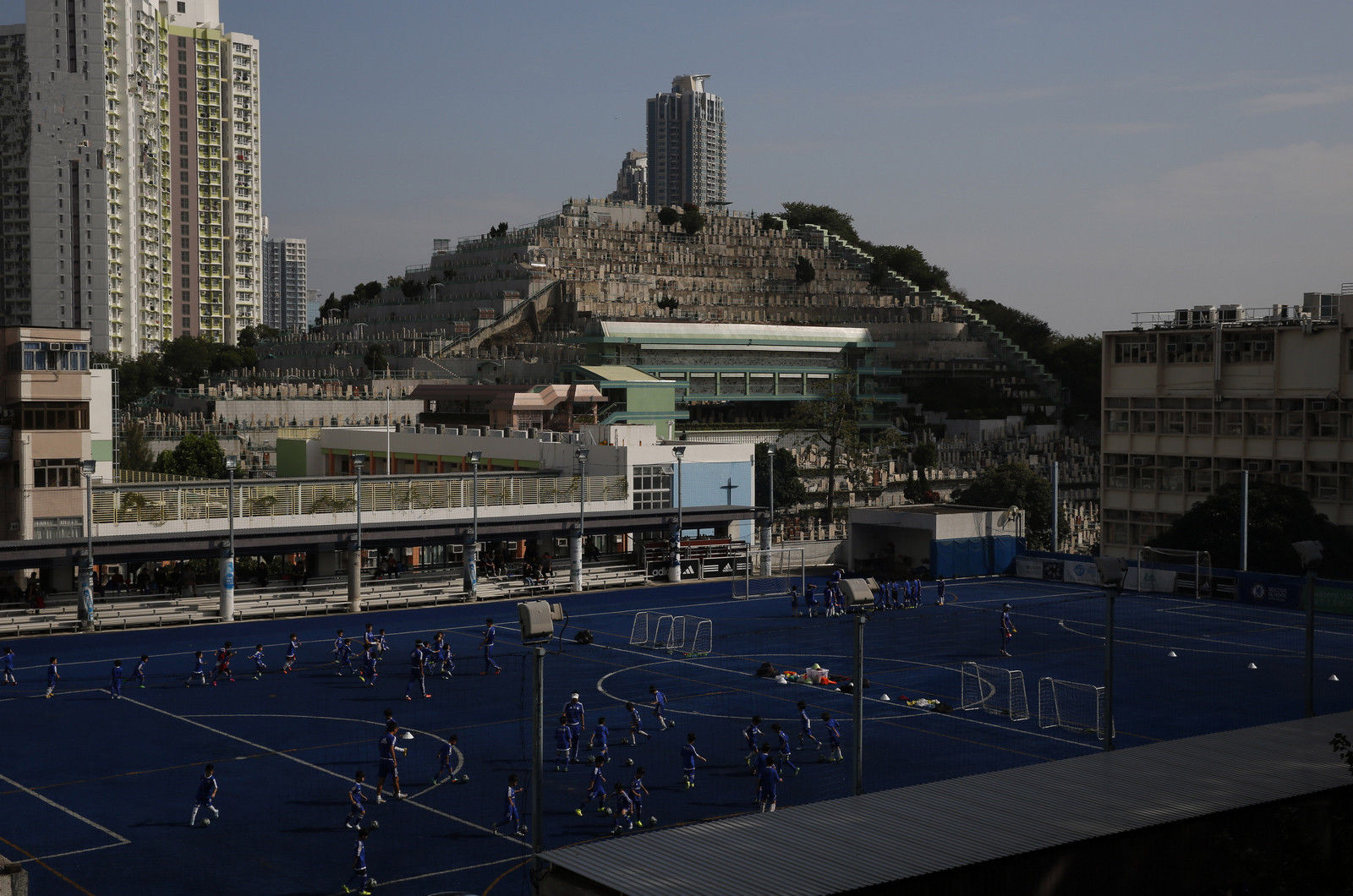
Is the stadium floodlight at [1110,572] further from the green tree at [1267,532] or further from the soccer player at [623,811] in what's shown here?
the green tree at [1267,532]

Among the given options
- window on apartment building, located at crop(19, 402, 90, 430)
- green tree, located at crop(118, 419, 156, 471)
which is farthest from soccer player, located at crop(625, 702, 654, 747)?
green tree, located at crop(118, 419, 156, 471)

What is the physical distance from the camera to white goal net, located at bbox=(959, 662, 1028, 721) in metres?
39.3

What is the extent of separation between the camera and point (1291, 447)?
7294 cm

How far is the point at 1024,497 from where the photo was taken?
89.2 m

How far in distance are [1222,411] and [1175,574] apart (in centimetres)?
1624

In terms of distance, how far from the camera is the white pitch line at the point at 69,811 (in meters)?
27.5

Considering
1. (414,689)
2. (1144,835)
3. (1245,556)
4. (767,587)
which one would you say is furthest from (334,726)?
(1245,556)

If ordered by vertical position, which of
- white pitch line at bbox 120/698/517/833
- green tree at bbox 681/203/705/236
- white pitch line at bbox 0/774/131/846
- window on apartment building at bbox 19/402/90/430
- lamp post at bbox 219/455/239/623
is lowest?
white pitch line at bbox 0/774/131/846

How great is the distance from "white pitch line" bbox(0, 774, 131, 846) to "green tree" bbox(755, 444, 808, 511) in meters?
63.0

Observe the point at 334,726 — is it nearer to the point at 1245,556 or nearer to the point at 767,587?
the point at 767,587

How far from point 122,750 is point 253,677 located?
939 centimetres

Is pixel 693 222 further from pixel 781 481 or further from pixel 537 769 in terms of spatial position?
pixel 537 769

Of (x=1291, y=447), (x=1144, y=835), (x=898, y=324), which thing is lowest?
(x=1144, y=835)

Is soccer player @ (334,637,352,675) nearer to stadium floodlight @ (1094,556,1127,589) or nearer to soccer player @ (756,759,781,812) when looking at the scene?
soccer player @ (756,759,781,812)
